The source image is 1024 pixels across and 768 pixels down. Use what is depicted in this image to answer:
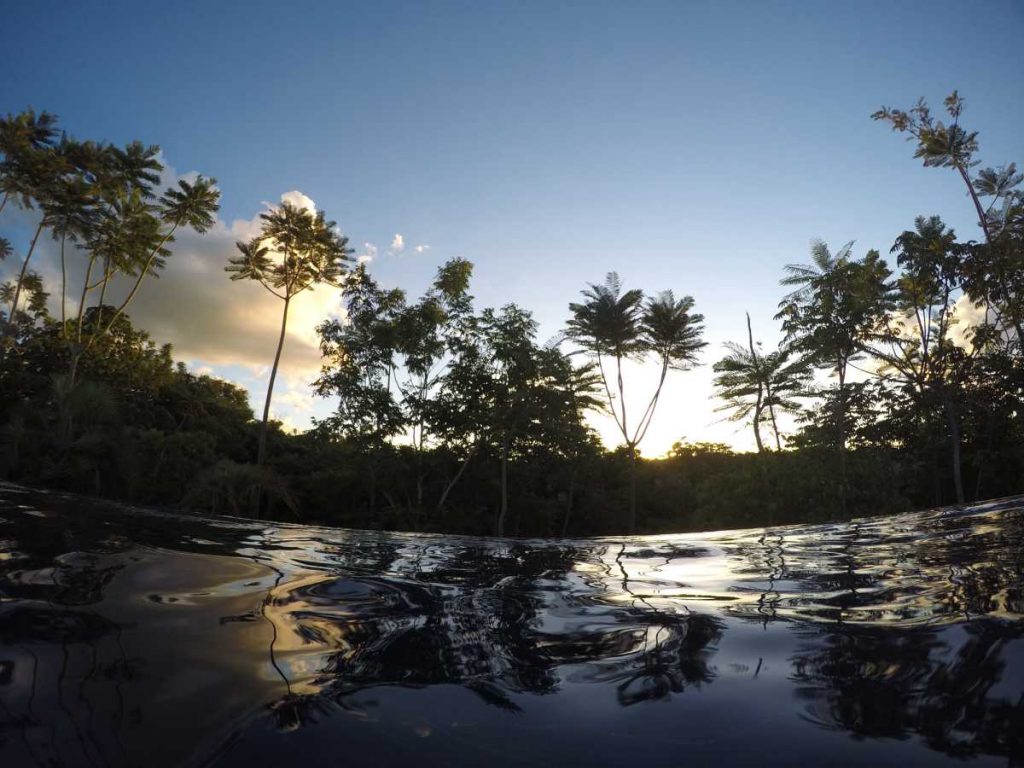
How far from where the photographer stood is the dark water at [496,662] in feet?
1.75

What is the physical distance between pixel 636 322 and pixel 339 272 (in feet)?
34.4

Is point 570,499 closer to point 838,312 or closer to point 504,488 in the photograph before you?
point 504,488

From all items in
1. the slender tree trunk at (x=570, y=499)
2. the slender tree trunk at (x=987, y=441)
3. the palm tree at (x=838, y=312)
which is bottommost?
the slender tree trunk at (x=570, y=499)

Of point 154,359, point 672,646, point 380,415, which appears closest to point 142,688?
point 672,646

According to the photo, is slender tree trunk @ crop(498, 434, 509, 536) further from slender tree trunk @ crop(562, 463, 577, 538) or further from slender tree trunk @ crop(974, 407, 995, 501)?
slender tree trunk @ crop(974, 407, 995, 501)

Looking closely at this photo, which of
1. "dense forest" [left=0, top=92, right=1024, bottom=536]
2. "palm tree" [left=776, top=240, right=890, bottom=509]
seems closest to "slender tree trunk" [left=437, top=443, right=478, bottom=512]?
"dense forest" [left=0, top=92, right=1024, bottom=536]

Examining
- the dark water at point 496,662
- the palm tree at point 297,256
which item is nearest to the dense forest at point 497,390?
the palm tree at point 297,256

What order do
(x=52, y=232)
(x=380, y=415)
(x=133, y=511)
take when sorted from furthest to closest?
(x=52, y=232) → (x=380, y=415) → (x=133, y=511)

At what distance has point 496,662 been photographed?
0.80 m

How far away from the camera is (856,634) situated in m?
0.86

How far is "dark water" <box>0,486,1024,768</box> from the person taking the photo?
21.0 inches

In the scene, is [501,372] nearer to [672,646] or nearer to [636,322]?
[636,322]

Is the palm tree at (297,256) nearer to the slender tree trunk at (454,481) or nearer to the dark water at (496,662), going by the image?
the slender tree trunk at (454,481)

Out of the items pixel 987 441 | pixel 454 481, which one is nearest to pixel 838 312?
pixel 987 441
